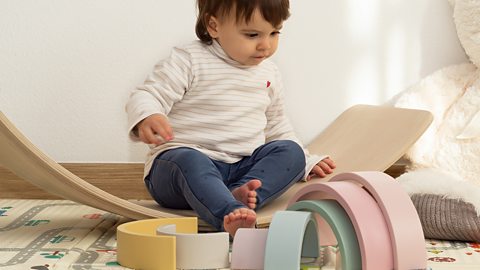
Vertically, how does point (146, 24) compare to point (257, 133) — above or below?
above

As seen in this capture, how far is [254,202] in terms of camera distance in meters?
1.37

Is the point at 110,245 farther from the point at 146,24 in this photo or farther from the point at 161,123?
the point at 146,24

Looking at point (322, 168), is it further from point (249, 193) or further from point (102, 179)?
point (102, 179)

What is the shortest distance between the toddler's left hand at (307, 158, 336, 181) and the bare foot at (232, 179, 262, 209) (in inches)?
8.8

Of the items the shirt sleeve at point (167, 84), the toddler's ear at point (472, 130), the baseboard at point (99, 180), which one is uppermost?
the shirt sleeve at point (167, 84)

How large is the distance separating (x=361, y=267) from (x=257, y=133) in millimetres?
554

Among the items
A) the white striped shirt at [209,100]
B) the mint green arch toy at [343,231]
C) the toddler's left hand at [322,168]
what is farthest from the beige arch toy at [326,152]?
the mint green arch toy at [343,231]

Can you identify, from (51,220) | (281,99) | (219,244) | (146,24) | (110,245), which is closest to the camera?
(219,244)

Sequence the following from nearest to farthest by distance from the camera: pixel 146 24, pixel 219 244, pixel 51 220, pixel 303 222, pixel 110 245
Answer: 1. pixel 303 222
2. pixel 219 244
3. pixel 110 245
4. pixel 51 220
5. pixel 146 24

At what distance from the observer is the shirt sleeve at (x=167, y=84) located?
56.8 inches

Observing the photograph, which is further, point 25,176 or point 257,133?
point 257,133

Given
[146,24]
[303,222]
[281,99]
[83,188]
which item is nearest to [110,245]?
[83,188]

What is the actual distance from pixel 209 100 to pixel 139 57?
0.34 metres

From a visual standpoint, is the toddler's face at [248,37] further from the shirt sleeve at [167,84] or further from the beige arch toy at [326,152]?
the beige arch toy at [326,152]
